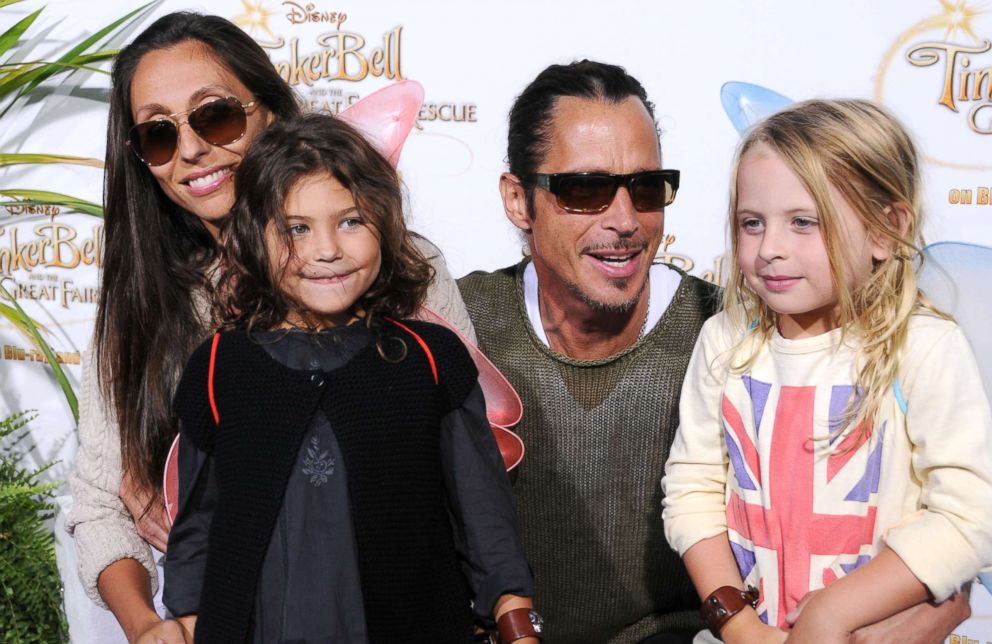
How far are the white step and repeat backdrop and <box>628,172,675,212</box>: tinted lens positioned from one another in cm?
70

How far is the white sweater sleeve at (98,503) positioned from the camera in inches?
84.8

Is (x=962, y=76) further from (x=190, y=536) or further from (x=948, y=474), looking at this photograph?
(x=190, y=536)

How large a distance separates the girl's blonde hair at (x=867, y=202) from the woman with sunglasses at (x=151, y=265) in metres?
0.89

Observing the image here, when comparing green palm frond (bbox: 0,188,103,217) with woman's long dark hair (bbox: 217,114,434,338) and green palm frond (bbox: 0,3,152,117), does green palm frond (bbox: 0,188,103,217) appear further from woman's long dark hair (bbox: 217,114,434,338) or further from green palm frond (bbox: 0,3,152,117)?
woman's long dark hair (bbox: 217,114,434,338)

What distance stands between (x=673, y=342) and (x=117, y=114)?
4.54 ft

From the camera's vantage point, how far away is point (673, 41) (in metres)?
3.08

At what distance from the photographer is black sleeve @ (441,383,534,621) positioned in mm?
1840

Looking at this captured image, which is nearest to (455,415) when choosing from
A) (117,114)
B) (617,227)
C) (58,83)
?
(617,227)

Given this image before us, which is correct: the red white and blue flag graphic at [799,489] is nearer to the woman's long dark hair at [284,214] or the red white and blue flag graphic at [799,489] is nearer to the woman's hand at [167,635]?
the woman's long dark hair at [284,214]

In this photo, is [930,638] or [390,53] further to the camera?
[390,53]

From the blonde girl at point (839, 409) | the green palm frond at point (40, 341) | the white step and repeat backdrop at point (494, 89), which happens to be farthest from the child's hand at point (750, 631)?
the green palm frond at point (40, 341)

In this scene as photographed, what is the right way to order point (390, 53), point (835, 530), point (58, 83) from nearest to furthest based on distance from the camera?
point (835, 530)
point (390, 53)
point (58, 83)

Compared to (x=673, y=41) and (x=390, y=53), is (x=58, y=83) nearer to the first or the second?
(x=390, y=53)

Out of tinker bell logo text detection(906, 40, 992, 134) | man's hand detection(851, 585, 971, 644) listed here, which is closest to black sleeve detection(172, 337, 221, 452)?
man's hand detection(851, 585, 971, 644)
